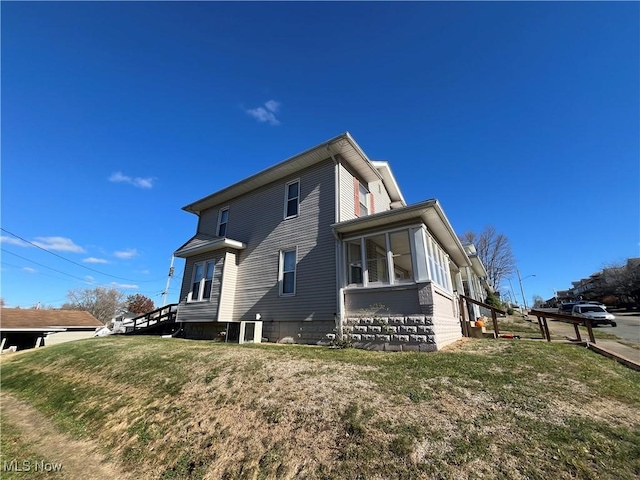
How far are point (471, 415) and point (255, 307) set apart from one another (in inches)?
367

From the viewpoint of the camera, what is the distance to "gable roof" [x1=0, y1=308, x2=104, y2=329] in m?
22.1

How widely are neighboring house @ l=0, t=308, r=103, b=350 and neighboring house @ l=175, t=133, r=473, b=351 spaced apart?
17.9 m

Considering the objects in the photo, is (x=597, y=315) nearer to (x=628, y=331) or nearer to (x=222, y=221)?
(x=628, y=331)

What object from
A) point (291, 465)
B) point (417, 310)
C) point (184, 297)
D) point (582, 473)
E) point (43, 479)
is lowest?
point (43, 479)

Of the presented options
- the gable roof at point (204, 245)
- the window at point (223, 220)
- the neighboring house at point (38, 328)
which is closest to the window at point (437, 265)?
the gable roof at point (204, 245)

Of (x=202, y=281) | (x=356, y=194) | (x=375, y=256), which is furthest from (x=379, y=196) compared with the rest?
(x=202, y=281)

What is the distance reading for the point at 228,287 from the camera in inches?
496

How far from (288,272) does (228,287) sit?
319cm

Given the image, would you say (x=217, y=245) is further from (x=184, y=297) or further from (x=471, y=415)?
(x=471, y=415)

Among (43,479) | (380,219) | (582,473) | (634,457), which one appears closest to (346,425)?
(582,473)

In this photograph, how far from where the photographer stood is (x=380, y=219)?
9.00m

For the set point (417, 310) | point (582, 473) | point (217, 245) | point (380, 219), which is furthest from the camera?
point (217, 245)

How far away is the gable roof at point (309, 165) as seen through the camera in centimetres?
1095

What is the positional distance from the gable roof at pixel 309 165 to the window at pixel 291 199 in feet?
1.97
